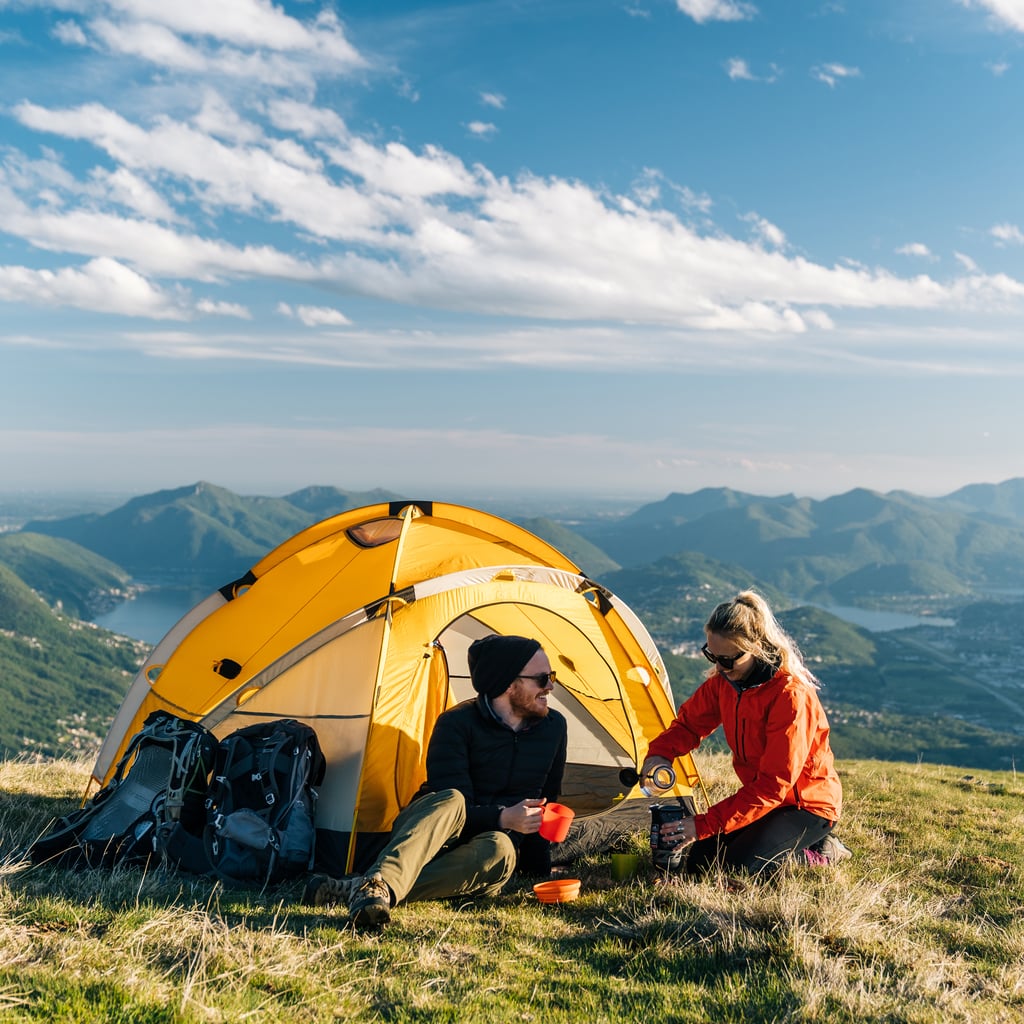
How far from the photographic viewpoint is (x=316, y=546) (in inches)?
356

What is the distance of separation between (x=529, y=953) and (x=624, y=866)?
72.8 inches

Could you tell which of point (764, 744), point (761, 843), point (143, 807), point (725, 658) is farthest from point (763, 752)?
point (143, 807)

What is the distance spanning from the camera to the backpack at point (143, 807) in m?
6.26

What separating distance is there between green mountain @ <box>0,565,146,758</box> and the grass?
439 ft

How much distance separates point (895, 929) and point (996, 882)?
2.15 m

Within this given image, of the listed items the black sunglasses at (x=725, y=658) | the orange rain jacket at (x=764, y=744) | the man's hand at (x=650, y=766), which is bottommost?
the man's hand at (x=650, y=766)

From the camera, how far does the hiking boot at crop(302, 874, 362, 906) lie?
5414mm

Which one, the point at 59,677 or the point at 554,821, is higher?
the point at 554,821

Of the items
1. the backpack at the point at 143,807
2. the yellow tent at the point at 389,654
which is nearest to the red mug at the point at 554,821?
the yellow tent at the point at 389,654

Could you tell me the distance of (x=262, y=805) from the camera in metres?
6.43

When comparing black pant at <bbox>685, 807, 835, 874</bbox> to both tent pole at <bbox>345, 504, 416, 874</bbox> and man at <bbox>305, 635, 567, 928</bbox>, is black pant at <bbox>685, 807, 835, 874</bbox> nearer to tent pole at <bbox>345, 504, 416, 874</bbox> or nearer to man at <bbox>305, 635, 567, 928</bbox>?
man at <bbox>305, 635, 567, 928</bbox>

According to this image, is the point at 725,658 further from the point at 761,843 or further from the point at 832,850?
the point at 832,850

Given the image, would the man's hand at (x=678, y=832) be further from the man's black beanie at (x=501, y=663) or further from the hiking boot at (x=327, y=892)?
the hiking boot at (x=327, y=892)

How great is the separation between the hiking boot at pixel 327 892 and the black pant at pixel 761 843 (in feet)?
8.87
